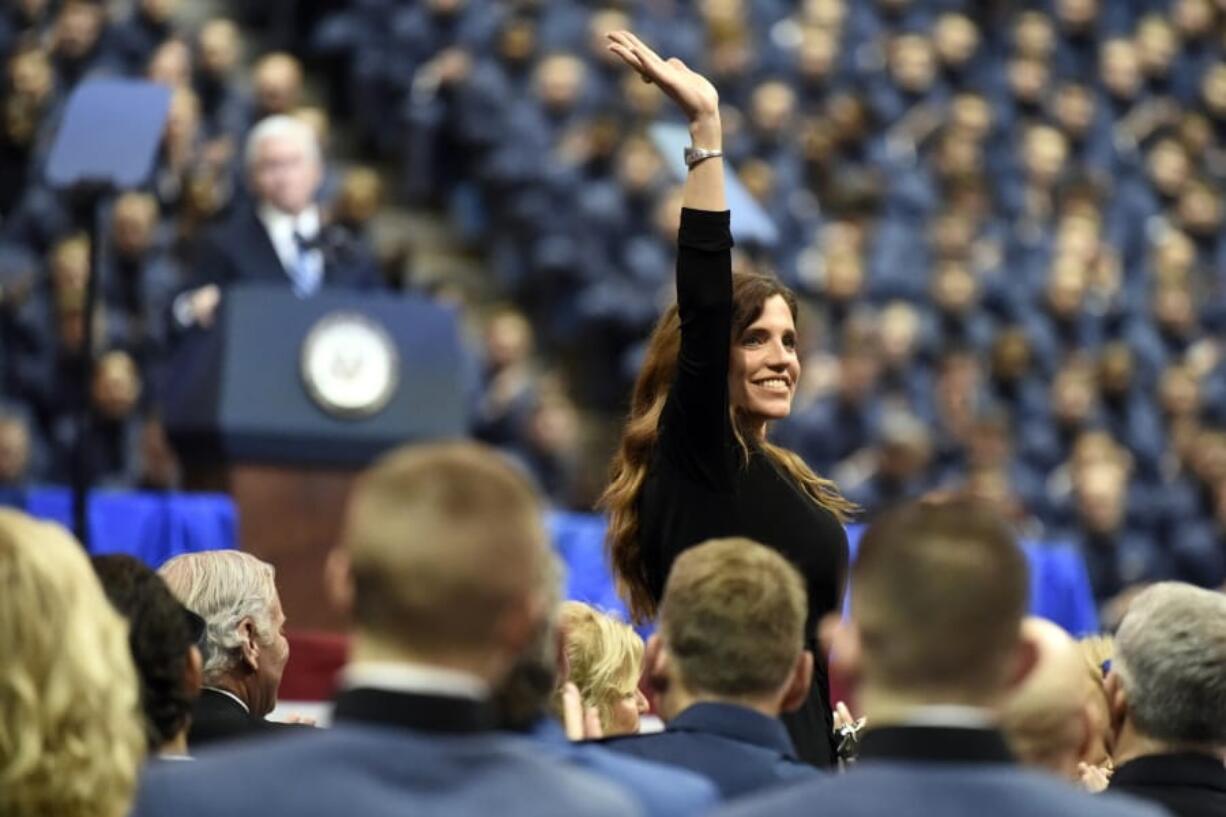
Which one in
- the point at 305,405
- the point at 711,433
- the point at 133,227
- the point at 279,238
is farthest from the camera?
the point at 133,227

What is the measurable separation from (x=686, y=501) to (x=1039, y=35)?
470 inches

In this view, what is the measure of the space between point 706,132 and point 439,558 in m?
1.77

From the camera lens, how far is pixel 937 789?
220cm

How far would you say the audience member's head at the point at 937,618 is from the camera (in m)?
2.28

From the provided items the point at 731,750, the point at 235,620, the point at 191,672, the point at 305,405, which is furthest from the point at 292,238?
the point at 731,750

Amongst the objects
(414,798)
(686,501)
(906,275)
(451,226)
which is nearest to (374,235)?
(451,226)

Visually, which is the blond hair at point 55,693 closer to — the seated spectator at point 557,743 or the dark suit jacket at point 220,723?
the seated spectator at point 557,743

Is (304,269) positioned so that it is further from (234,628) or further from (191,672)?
(191,672)

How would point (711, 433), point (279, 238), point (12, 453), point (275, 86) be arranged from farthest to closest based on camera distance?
point (275, 86) → point (12, 453) → point (279, 238) → point (711, 433)

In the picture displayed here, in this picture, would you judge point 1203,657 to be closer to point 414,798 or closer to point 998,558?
point 998,558

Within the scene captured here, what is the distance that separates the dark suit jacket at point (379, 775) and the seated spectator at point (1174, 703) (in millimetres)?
1364

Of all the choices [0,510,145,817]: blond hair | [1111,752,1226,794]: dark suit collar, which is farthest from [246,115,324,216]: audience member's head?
[0,510,145,817]: blond hair

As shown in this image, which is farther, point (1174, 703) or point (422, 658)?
point (1174, 703)

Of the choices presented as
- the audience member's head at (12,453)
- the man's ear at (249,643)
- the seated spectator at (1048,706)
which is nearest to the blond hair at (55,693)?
the seated spectator at (1048,706)
